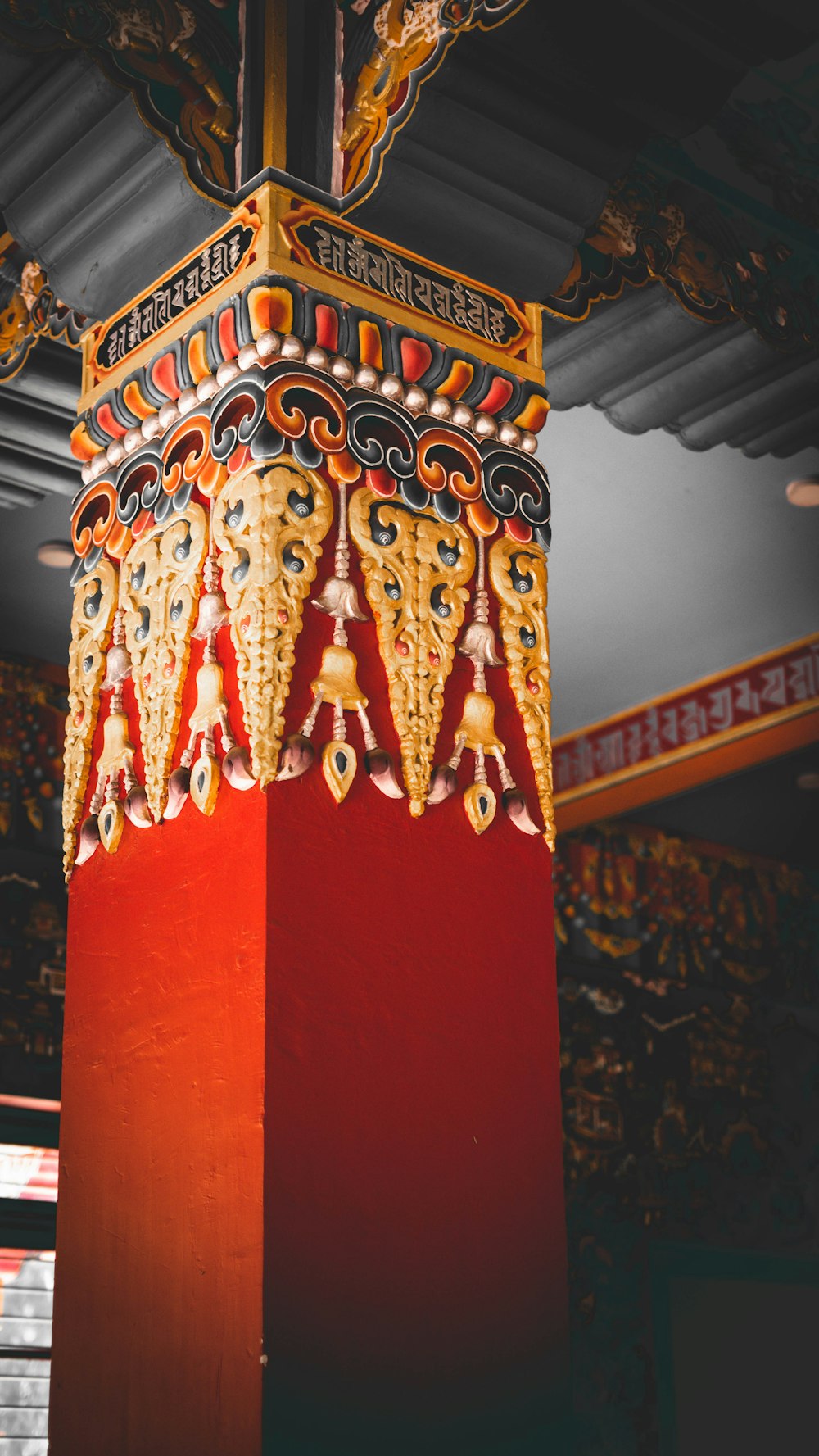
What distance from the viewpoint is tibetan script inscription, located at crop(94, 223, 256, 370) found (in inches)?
80.4

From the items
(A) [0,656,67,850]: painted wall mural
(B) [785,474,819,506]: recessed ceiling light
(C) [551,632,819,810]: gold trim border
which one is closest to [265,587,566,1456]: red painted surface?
(B) [785,474,819,506]: recessed ceiling light

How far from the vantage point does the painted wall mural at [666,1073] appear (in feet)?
19.4

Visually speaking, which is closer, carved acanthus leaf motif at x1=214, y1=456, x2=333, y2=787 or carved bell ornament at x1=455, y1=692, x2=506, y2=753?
carved acanthus leaf motif at x1=214, y1=456, x2=333, y2=787

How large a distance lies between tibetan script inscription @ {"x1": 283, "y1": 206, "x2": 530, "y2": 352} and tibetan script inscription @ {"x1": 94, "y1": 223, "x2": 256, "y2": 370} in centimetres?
8

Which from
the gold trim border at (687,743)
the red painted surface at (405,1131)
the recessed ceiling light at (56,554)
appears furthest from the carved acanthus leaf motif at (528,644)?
the gold trim border at (687,743)

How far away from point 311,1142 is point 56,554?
10.0 ft

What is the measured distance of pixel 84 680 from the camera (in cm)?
212

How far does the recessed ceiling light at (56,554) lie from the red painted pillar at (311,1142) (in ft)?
8.36

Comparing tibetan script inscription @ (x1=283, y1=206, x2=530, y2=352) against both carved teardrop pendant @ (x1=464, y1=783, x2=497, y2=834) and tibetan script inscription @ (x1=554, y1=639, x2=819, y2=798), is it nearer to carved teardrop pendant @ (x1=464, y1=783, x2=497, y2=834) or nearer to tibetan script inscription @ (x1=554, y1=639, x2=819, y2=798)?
carved teardrop pendant @ (x1=464, y1=783, x2=497, y2=834)

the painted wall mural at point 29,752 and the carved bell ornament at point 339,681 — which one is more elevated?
the painted wall mural at point 29,752

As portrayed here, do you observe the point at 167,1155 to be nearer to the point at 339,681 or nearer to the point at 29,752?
the point at 339,681

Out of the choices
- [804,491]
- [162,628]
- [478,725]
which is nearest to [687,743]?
[804,491]

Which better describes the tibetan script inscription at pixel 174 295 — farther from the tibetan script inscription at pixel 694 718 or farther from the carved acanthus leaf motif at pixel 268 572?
the tibetan script inscription at pixel 694 718

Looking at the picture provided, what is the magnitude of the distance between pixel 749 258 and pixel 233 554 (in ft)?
4.69
